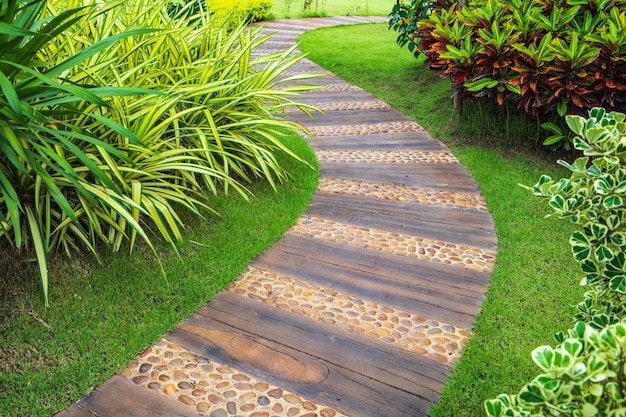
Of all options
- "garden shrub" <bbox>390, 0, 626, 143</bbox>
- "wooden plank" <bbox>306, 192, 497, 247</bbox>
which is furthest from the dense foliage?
"garden shrub" <bbox>390, 0, 626, 143</bbox>

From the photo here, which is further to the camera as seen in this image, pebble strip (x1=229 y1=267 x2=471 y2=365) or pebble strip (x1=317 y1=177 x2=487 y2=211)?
pebble strip (x1=317 y1=177 x2=487 y2=211)

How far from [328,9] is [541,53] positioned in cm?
1251

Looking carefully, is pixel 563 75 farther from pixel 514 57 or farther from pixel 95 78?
pixel 95 78

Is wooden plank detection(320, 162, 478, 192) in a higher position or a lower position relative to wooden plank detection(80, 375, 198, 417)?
higher

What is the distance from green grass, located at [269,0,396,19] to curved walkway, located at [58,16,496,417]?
1075 cm

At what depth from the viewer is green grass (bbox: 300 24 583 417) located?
226 cm

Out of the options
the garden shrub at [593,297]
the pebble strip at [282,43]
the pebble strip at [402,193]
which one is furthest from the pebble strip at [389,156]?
the pebble strip at [282,43]

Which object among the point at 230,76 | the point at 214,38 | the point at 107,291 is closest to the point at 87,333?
the point at 107,291

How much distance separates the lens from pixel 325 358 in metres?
2.36

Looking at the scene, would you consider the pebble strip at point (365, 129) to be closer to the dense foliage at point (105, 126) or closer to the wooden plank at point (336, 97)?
the wooden plank at point (336, 97)

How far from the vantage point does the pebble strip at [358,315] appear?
2.47 metres

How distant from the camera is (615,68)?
4.07 m

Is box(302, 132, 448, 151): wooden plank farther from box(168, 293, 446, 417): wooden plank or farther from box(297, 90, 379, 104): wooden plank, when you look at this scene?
box(168, 293, 446, 417): wooden plank

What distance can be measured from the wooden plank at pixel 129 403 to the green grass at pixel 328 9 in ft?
40.6
